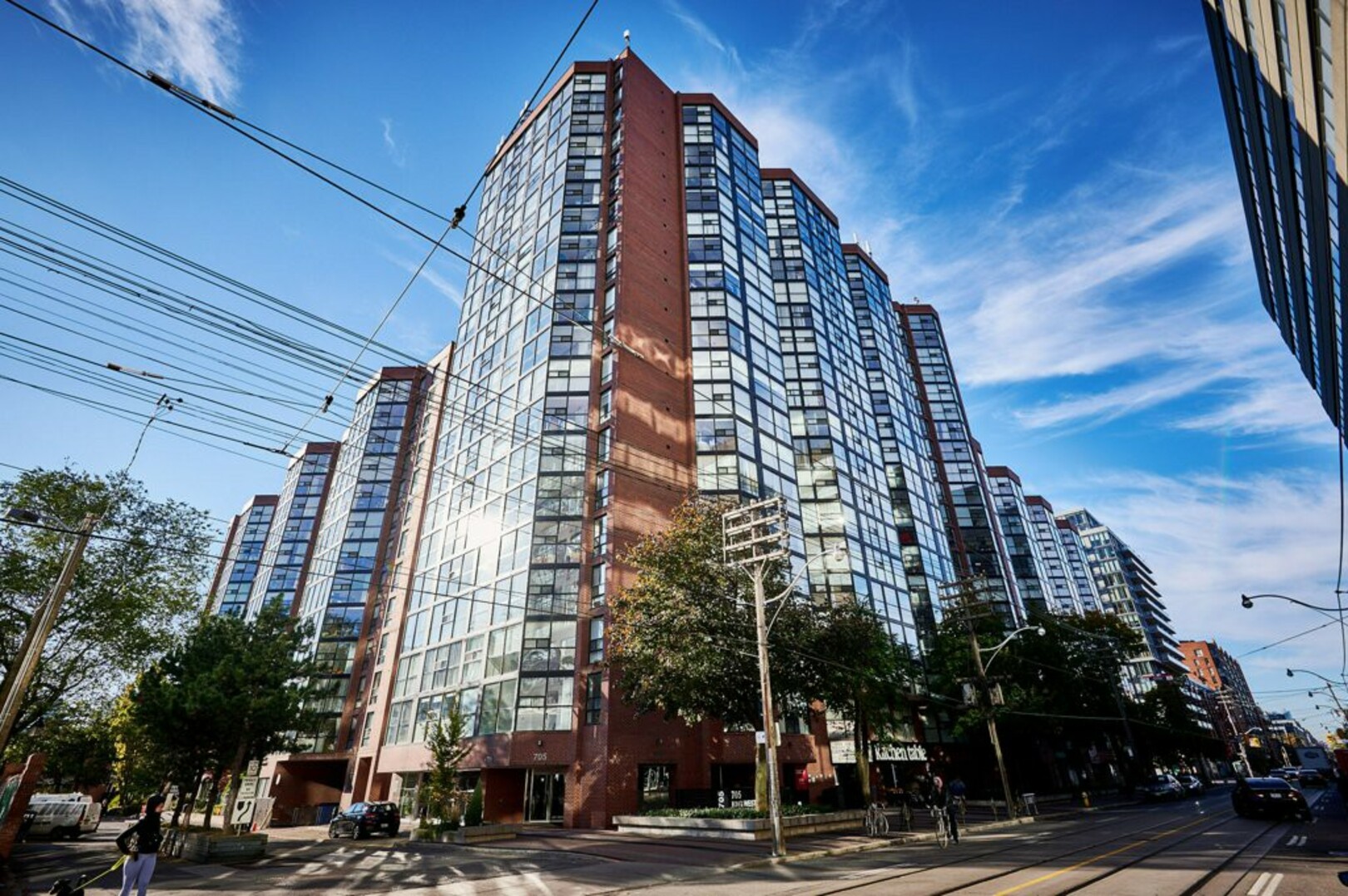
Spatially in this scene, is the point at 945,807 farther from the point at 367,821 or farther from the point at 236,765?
the point at 236,765

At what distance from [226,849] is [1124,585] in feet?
506

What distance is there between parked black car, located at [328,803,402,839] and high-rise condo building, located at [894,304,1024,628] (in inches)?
2114

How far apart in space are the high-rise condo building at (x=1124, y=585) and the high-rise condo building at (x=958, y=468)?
7062 cm

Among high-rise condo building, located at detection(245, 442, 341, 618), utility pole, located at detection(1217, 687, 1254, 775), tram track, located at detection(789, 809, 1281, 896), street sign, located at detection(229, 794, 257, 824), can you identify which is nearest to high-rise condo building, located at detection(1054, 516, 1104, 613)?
utility pole, located at detection(1217, 687, 1254, 775)

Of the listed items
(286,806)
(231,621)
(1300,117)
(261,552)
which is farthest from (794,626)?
(261,552)

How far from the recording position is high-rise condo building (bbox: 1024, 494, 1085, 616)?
3733 inches

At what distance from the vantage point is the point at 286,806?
48.2m

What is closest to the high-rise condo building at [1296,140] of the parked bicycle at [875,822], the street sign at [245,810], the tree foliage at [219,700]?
the parked bicycle at [875,822]

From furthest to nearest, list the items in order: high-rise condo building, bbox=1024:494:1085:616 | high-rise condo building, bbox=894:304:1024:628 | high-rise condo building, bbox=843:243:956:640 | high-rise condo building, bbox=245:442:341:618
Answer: high-rise condo building, bbox=1024:494:1085:616, high-rise condo building, bbox=245:442:341:618, high-rise condo building, bbox=894:304:1024:628, high-rise condo building, bbox=843:243:956:640

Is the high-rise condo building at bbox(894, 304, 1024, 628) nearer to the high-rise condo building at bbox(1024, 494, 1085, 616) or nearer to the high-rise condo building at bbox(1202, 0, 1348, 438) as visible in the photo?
the high-rise condo building at bbox(1024, 494, 1085, 616)

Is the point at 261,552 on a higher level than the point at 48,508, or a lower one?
higher

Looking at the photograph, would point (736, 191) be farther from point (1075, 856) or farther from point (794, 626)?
point (1075, 856)

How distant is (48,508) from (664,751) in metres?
32.0

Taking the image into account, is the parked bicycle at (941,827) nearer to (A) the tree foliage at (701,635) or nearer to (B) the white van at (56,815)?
(A) the tree foliage at (701,635)
